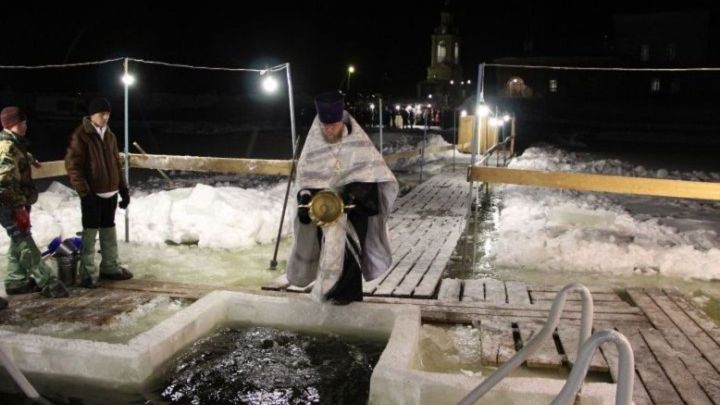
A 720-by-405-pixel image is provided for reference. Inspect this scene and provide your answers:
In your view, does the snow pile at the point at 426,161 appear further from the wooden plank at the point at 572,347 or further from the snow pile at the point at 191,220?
the wooden plank at the point at 572,347

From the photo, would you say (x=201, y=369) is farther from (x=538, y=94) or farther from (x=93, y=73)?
(x=93, y=73)

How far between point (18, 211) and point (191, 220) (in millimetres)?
3392

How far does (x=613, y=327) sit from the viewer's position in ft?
17.7

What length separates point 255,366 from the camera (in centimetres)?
470

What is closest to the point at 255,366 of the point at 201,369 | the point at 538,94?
the point at 201,369

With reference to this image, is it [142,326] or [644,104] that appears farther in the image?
[644,104]

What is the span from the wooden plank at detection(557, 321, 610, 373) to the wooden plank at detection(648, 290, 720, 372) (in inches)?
34.3

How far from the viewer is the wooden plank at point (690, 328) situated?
15.7ft

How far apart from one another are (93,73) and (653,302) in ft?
191

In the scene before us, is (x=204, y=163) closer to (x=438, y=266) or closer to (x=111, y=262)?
(x=111, y=262)

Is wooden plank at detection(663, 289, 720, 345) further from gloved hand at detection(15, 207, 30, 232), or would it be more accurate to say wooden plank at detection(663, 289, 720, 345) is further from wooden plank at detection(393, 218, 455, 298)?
gloved hand at detection(15, 207, 30, 232)

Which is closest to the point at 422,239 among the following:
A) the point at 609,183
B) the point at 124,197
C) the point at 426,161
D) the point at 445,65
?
the point at 609,183

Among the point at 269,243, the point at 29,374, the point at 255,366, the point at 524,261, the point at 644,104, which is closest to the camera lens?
the point at 29,374

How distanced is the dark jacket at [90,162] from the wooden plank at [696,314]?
6151 millimetres
